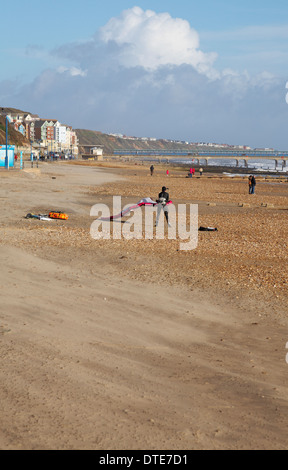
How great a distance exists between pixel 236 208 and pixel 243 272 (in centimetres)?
1448

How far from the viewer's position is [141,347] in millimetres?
7328

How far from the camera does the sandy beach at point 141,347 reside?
5.25 meters

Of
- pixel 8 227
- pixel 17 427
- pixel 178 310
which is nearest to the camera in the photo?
pixel 17 427

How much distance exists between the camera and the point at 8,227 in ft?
55.4

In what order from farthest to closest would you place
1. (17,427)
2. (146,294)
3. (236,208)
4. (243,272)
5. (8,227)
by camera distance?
1. (236,208)
2. (8,227)
3. (243,272)
4. (146,294)
5. (17,427)

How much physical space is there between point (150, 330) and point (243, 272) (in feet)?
14.9

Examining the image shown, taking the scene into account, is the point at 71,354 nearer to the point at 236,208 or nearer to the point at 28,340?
the point at 28,340

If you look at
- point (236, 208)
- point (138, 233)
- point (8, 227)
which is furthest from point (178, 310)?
point (236, 208)

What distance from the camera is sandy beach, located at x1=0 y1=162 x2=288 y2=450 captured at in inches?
207
